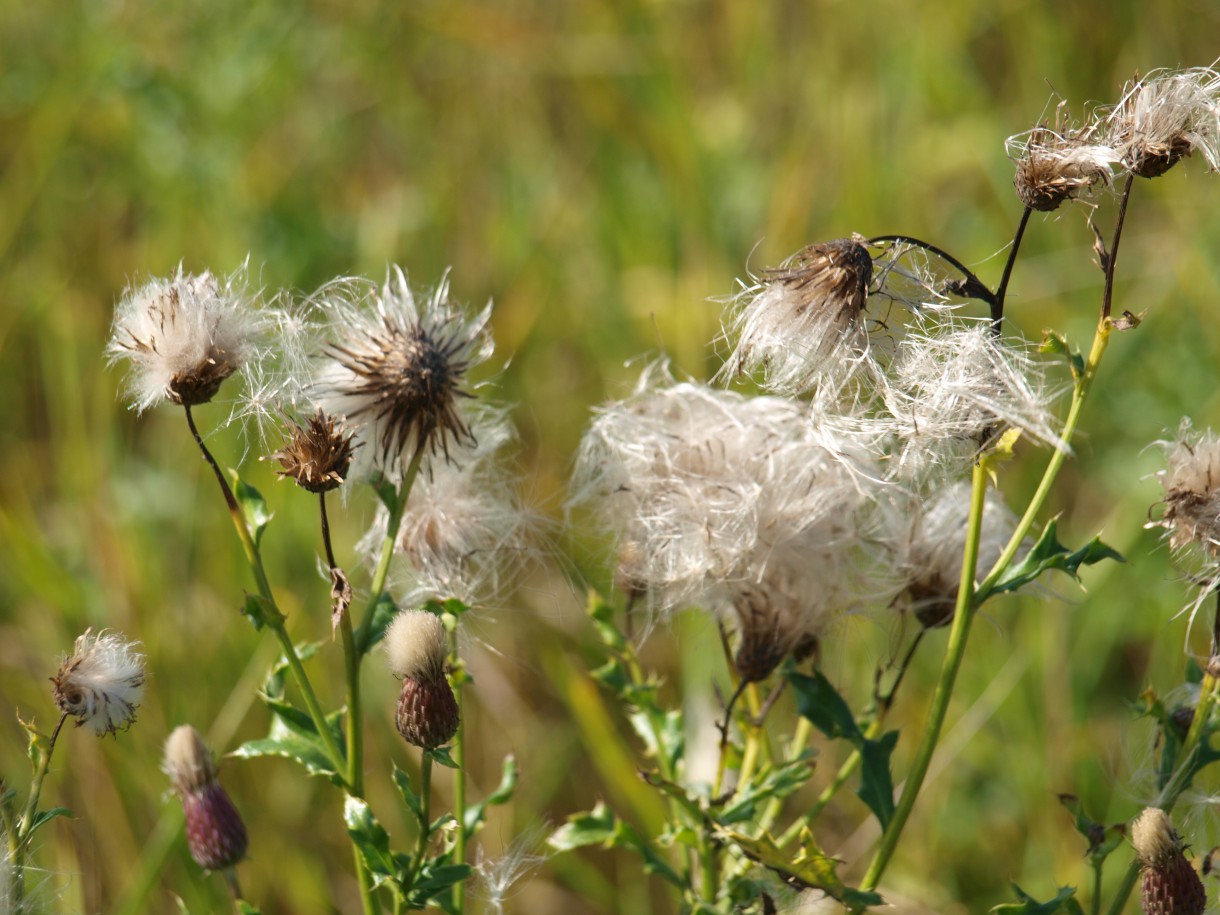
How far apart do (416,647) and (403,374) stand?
32cm

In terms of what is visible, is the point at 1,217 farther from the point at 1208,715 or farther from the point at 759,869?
the point at 1208,715

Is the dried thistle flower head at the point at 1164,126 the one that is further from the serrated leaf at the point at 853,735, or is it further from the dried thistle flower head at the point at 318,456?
the dried thistle flower head at the point at 318,456

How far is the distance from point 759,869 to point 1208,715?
0.53 meters

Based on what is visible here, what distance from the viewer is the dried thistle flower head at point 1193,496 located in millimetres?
1449

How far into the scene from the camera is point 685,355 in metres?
3.41

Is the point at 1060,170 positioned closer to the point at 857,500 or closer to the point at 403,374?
the point at 857,500

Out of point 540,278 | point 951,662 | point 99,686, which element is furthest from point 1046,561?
point 540,278

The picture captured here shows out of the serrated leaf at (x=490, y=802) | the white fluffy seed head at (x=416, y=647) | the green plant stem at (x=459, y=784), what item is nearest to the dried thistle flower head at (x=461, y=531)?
the green plant stem at (x=459, y=784)

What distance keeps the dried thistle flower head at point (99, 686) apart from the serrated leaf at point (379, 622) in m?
0.23

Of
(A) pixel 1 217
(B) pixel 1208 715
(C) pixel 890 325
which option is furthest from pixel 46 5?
(B) pixel 1208 715

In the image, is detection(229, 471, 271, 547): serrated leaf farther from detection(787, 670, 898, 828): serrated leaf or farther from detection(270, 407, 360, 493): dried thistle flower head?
detection(787, 670, 898, 828): serrated leaf

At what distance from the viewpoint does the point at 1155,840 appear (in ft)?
4.32

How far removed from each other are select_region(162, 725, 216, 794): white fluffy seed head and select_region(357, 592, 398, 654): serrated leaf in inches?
9.6

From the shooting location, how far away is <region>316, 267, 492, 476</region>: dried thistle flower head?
4.81 ft
